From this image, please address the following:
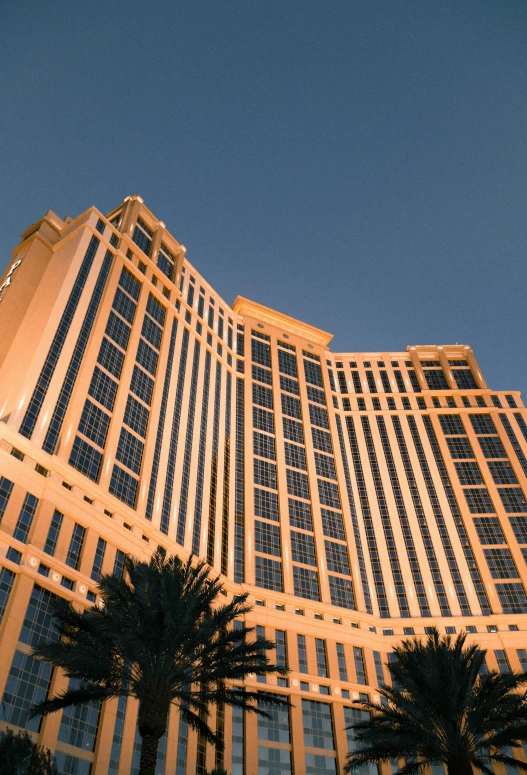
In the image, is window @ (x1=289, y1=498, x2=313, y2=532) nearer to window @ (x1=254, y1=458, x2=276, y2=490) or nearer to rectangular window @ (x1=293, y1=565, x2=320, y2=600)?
window @ (x1=254, y1=458, x2=276, y2=490)

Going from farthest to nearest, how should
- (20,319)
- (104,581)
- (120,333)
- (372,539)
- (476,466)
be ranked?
1. (476,466)
2. (372,539)
3. (120,333)
4. (20,319)
5. (104,581)

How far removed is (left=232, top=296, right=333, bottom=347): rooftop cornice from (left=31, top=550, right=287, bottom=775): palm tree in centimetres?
7745

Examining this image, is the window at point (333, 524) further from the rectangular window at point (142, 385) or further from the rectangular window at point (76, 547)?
the rectangular window at point (76, 547)

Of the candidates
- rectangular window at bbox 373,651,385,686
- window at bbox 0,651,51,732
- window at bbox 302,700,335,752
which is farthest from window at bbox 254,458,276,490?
window at bbox 0,651,51,732

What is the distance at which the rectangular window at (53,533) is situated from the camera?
51.4m

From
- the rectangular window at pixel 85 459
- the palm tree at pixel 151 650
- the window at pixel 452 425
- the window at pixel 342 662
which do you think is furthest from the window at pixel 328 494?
the palm tree at pixel 151 650

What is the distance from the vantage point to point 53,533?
52438mm

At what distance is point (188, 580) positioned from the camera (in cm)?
3575

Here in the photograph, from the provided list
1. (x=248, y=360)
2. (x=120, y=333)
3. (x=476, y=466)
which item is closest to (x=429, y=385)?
(x=476, y=466)

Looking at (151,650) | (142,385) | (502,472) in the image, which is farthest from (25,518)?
(502,472)

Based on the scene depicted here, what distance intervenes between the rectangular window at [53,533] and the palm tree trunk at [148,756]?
78.4 feet

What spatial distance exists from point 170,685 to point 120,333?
48.6 m

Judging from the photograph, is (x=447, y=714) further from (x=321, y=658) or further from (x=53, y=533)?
(x=321, y=658)

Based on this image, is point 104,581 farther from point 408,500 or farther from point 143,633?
point 408,500
